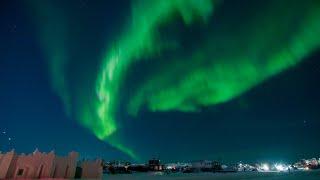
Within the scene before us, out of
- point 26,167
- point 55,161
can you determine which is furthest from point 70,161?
Result: point 26,167

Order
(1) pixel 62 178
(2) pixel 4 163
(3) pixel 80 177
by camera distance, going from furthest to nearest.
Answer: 1. (3) pixel 80 177
2. (1) pixel 62 178
3. (2) pixel 4 163

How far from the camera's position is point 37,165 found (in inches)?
2015

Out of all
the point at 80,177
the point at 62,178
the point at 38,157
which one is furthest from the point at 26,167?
the point at 80,177

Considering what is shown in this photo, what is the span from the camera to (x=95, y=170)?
5944cm

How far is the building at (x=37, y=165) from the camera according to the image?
162 ft

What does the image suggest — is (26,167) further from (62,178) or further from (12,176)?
(62,178)

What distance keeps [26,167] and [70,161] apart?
7.08 metres

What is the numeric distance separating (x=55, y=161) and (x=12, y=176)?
672cm

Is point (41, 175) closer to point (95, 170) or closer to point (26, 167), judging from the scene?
point (26, 167)

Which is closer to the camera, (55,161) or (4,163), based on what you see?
(4,163)

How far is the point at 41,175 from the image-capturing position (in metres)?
50.8

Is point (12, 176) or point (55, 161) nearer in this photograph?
point (12, 176)

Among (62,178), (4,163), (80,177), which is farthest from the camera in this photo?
(80,177)

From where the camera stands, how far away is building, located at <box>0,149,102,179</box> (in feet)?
162
